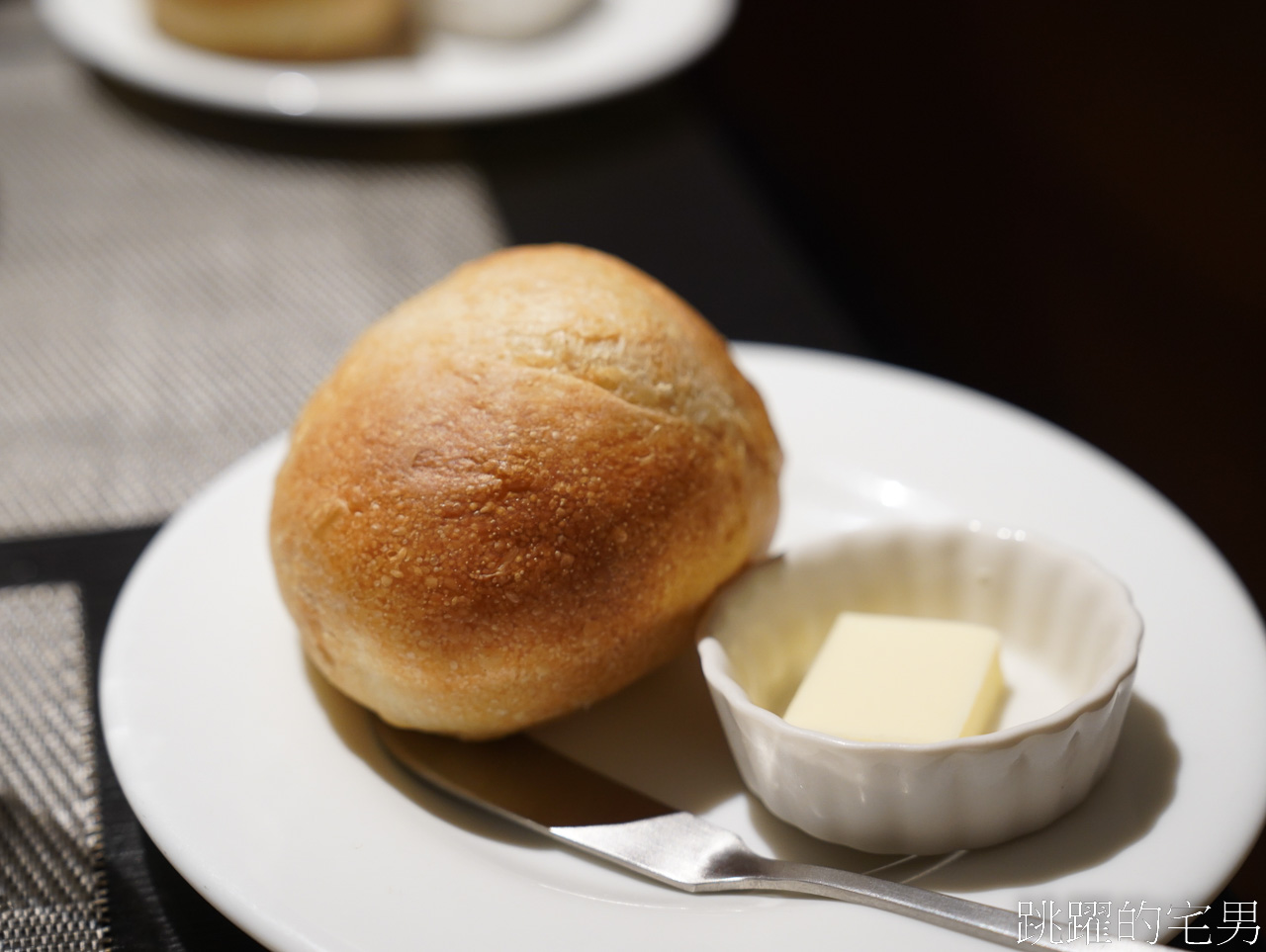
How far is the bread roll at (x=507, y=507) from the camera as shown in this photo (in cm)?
82

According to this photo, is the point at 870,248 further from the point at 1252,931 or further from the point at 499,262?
the point at 1252,931

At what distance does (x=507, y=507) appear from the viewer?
0.82 metres

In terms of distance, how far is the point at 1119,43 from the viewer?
1799mm

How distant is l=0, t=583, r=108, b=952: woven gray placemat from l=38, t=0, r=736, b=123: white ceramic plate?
1.01 metres

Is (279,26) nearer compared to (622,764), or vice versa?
(622,764)

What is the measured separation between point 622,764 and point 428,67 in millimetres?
1451

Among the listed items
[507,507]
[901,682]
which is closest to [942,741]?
[901,682]

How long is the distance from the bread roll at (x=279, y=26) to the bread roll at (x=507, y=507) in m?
1.27

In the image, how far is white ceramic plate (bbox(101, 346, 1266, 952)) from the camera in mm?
722

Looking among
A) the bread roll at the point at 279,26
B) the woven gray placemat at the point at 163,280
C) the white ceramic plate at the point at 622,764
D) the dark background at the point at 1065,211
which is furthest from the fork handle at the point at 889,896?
the bread roll at the point at 279,26

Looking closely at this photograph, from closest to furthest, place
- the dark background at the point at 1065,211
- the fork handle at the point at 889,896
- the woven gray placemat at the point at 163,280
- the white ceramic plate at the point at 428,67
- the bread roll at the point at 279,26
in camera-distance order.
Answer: the fork handle at the point at 889,896, the woven gray placemat at the point at 163,280, the dark background at the point at 1065,211, the white ceramic plate at the point at 428,67, the bread roll at the point at 279,26

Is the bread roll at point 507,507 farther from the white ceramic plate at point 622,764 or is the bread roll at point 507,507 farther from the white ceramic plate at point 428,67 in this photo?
the white ceramic plate at point 428,67

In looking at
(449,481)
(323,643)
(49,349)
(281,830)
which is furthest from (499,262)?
(49,349)

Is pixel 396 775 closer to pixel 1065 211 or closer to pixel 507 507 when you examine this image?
pixel 507 507
